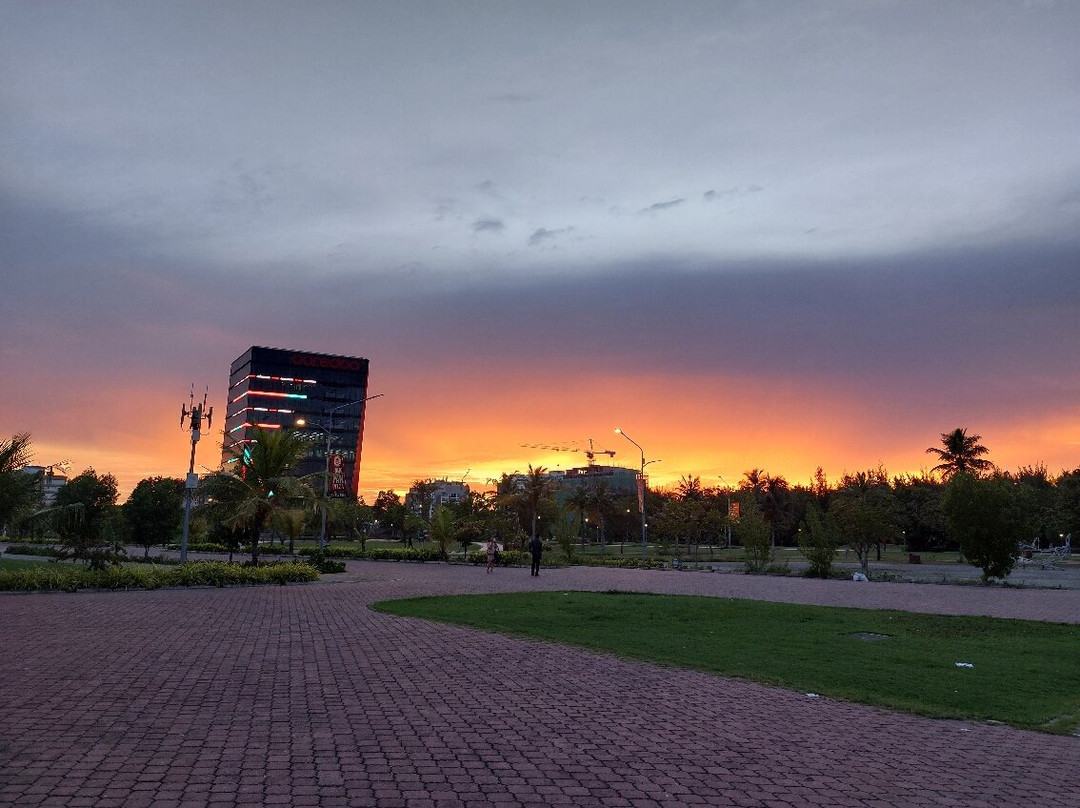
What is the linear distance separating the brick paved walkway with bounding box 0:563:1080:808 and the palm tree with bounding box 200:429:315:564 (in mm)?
16367

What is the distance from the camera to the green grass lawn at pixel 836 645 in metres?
9.34

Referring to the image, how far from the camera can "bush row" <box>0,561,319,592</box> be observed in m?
19.7

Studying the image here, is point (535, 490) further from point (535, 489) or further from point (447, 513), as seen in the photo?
point (447, 513)

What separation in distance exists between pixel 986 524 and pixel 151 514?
38516mm

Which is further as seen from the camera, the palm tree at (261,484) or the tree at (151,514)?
the tree at (151,514)

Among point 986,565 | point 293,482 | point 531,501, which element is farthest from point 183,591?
point 531,501

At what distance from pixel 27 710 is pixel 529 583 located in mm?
21901

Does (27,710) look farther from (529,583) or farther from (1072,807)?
(529,583)

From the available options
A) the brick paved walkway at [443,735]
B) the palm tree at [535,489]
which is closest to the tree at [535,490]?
the palm tree at [535,489]

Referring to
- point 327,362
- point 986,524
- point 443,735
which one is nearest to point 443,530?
point 986,524

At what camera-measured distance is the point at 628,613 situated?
57.3 ft

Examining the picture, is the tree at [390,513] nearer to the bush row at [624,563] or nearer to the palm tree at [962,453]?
the bush row at [624,563]

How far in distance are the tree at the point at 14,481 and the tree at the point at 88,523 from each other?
1.71 metres

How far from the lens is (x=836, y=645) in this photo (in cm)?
1305
